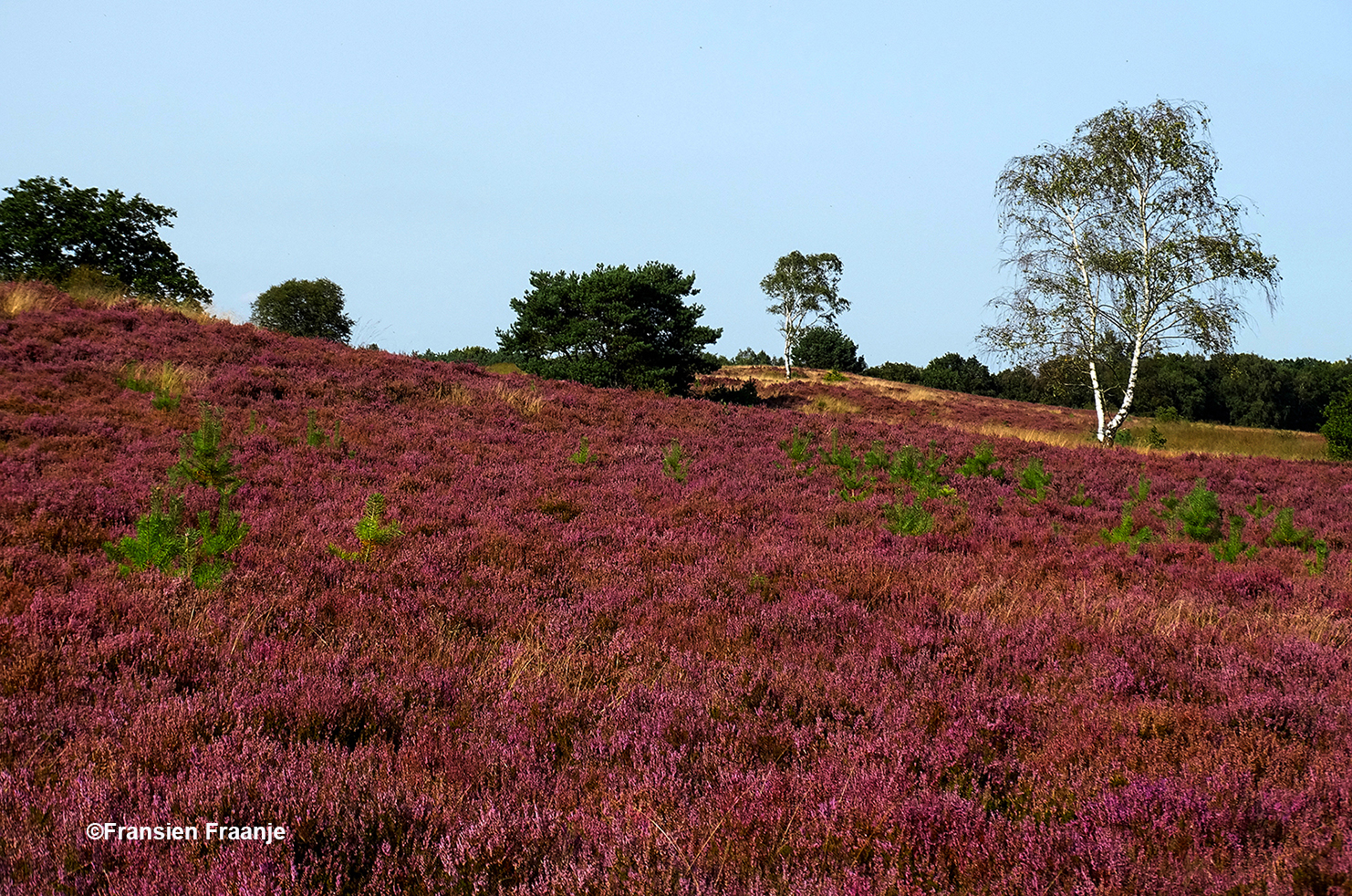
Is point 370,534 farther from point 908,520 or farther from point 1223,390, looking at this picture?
point 1223,390

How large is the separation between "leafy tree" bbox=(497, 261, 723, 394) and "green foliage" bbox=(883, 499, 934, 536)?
20494 mm

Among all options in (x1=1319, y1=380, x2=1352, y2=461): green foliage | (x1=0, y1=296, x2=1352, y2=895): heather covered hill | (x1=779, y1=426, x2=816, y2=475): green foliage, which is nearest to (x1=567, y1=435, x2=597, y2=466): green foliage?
(x1=0, y1=296, x2=1352, y2=895): heather covered hill

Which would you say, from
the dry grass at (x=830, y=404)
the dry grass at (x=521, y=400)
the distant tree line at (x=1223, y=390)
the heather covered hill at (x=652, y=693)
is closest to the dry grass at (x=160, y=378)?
the heather covered hill at (x=652, y=693)

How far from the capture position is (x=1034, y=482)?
1154 centimetres

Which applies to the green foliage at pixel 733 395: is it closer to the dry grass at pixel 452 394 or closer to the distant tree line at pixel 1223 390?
the dry grass at pixel 452 394

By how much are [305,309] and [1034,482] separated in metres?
48.9

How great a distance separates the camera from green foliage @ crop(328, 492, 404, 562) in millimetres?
6051

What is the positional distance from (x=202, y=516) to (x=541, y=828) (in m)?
4.74

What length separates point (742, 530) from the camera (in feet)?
26.1

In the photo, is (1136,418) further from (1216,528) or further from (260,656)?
(260,656)

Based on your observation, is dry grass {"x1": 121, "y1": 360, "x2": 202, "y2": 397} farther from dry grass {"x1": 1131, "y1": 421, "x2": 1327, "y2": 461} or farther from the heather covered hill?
dry grass {"x1": 1131, "y1": 421, "x2": 1327, "y2": 461}

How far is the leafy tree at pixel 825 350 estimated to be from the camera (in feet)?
250

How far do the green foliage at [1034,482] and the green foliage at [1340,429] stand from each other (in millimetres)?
22407

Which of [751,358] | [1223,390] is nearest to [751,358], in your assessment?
[751,358]
